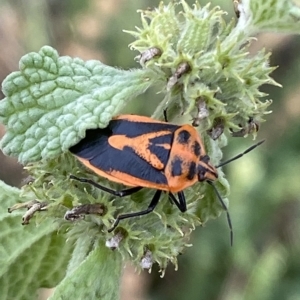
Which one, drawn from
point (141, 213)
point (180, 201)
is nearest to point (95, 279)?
point (141, 213)

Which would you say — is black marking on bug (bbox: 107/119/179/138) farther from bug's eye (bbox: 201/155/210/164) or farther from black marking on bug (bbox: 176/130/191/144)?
bug's eye (bbox: 201/155/210/164)

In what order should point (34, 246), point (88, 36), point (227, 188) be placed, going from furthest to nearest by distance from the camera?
point (88, 36) < point (34, 246) < point (227, 188)

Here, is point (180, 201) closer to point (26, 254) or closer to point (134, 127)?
point (134, 127)

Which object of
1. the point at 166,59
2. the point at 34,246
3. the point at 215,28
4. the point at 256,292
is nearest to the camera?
the point at 166,59

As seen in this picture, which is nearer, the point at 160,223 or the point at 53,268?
the point at 160,223

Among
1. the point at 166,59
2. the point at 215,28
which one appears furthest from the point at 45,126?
the point at 215,28

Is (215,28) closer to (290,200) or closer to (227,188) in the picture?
(227,188)

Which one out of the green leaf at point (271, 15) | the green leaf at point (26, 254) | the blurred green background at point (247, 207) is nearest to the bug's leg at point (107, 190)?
the green leaf at point (26, 254)
